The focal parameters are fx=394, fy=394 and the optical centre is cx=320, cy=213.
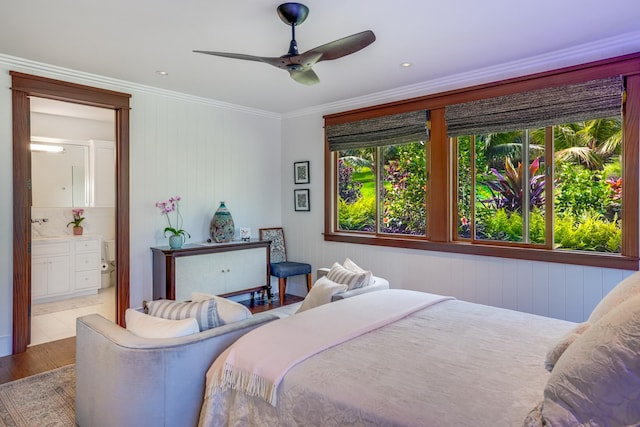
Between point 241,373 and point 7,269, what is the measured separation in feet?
9.36

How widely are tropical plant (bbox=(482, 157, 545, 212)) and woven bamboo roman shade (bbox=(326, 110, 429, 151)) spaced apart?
82 centimetres

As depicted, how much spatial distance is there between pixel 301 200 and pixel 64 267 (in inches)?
131

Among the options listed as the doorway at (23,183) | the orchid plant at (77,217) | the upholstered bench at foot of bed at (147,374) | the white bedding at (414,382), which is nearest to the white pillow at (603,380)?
the white bedding at (414,382)

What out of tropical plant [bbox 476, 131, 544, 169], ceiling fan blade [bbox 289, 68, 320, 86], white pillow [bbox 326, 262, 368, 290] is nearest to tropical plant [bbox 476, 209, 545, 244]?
tropical plant [bbox 476, 131, 544, 169]

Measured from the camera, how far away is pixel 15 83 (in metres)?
3.41

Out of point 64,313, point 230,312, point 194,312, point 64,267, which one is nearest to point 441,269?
point 230,312

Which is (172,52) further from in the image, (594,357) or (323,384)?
(594,357)

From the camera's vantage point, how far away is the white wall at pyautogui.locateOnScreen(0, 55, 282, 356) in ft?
11.2

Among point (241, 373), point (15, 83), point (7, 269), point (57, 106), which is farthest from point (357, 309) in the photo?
point (57, 106)

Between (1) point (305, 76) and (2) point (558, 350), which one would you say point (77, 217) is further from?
(2) point (558, 350)

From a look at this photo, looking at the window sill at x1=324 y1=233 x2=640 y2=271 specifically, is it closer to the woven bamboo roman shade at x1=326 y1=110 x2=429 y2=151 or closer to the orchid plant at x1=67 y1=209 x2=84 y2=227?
the woven bamboo roman shade at x1=326 y1=110 x2=429 y2=151

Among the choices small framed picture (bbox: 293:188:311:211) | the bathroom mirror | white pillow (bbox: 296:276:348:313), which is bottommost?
white pillow (bbox: 296:276:348:313)

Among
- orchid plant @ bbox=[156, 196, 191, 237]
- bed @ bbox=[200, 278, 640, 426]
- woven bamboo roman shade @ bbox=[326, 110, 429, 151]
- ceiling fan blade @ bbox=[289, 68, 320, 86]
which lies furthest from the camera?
orchid plant @ bbox=[156, 196, 191, 237]

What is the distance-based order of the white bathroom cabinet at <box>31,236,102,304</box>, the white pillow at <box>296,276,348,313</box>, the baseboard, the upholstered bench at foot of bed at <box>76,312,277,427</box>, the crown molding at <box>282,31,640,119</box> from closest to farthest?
the upholstered bench at foot of bed at <box>76,312,277,427</box>
the white pillow at <box>296,276,348,313</box>
the crown molding at <box>282,31,640,119</box>
the baseboard
the white bathroom cabinet at <box>31,236,102,304</box>
